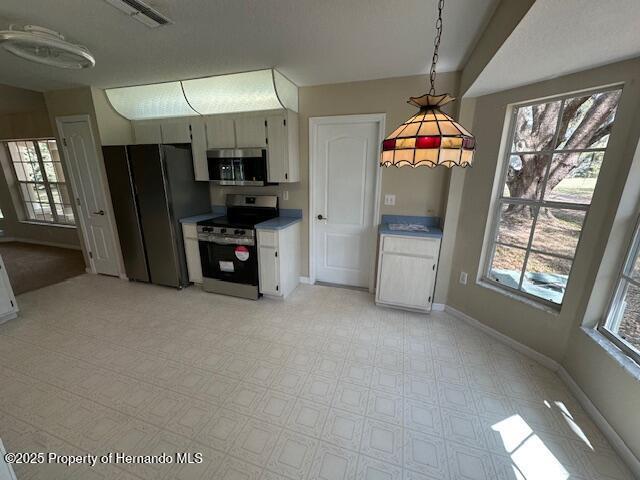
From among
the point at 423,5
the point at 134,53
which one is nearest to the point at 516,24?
the point at 423,5

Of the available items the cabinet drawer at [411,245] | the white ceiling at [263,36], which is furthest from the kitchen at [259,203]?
the white ceiling at [263,36]

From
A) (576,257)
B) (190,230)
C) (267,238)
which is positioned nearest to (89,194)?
(190,230)

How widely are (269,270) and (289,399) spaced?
1433mm

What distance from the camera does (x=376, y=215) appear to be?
297 centimetres

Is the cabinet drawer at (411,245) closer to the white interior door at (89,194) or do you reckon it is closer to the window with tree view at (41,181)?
the white interior door at (89,194)

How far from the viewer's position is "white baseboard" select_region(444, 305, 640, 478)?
134cm

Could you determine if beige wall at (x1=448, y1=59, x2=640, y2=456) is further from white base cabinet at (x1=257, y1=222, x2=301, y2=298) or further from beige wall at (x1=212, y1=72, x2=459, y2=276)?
white base cabinet at (x1=257, y1=222, x2=301, y2=298)

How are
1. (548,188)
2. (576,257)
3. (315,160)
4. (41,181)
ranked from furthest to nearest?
(41,181)
(315,160)
(548,188)
(576,257)

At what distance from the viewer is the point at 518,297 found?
7.11ft

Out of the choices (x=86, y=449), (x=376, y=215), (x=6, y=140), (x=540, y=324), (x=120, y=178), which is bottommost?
(x=86, y=449)

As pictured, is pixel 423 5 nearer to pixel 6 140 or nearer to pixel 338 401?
pixel 338 401

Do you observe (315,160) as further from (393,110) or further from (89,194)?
(89,194)

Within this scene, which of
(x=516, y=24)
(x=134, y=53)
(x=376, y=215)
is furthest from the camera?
(x=376, y=215)

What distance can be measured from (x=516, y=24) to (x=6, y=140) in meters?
7.59
